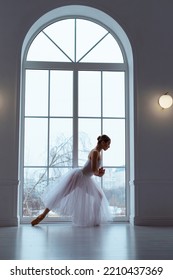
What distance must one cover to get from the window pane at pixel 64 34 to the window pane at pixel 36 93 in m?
0.48

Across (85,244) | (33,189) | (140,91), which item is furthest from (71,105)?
(85,244)

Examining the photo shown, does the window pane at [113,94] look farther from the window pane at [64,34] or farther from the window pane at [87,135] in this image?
the window pane at [64,34]

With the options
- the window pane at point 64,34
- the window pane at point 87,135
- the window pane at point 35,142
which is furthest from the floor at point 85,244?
the window pane at point 64,34

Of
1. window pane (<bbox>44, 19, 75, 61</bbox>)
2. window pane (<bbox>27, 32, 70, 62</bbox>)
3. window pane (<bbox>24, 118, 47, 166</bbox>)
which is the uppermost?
window pane (<bbox>44, 19, 75, 61</bbox>)

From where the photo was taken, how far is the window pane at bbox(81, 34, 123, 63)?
585 cm

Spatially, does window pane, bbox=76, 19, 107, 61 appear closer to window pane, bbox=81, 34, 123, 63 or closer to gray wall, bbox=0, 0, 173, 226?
window pane, bbox=81, 34, 123, 63

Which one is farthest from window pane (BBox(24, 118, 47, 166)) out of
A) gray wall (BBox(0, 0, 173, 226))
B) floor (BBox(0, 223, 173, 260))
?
floor (BBox(0, 223, 173, 260))

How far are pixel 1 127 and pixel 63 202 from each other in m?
1.31

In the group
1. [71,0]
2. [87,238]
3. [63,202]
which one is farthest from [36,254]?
[71,0]

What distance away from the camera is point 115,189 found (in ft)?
18.6

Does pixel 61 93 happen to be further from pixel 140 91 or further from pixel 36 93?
pixel 140 91

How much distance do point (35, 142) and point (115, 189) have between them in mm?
1339

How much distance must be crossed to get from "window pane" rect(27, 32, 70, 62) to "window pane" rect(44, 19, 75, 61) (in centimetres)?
8
